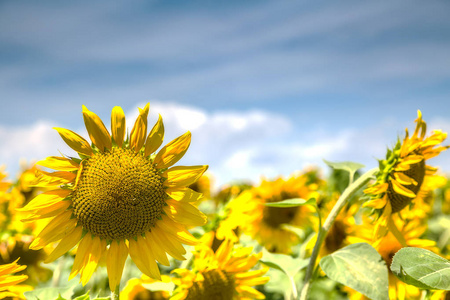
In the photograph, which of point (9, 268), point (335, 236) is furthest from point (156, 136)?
point (335, 236)

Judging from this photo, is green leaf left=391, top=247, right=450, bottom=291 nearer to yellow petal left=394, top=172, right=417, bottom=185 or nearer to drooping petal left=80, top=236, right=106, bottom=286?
yellow petal left=394, top=172, right=417, bottom=185

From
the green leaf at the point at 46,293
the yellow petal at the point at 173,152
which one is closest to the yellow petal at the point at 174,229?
the yellow petal at the point at 173,152

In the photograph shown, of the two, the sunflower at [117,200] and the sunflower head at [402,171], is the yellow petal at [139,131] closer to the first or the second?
the sunflower at [117,200]

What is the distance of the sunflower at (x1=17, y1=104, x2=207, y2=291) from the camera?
1.74 meters

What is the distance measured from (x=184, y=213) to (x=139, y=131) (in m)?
0.39

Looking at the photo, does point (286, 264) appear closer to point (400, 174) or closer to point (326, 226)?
point (326, 226)

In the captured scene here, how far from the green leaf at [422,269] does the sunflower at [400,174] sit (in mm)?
584

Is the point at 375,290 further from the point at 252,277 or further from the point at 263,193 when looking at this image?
the point at 263,193

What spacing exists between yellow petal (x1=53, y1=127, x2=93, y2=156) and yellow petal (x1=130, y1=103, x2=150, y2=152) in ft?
0.60

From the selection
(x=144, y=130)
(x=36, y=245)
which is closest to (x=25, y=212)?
(x=36, y=245)

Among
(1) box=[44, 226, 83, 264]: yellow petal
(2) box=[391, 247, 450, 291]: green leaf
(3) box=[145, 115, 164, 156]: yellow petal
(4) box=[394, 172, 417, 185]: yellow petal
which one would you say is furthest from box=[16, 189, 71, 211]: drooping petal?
(4) box=[394, 172, 417, 185]: yellow petal

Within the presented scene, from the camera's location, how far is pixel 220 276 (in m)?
2.32

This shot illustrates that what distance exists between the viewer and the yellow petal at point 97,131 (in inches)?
68.7

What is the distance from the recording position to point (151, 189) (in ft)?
5.84
